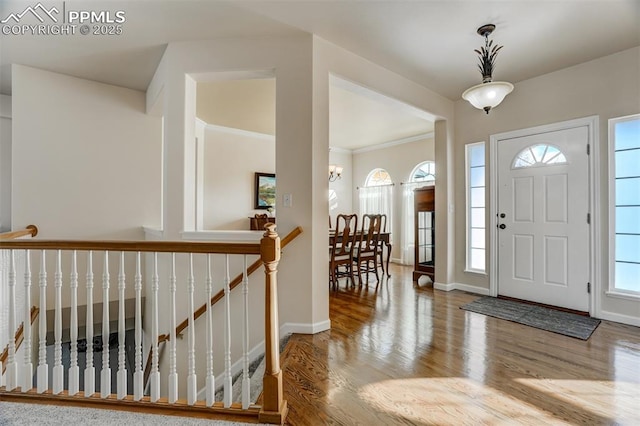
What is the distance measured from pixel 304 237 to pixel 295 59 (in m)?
1.64

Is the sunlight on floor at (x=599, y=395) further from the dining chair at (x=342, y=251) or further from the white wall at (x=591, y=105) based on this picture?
the dining chair at (x=342, y=251)

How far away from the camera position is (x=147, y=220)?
4.04 metres

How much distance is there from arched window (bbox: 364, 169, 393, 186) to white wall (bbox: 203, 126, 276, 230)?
2532 mm

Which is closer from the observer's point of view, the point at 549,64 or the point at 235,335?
the point at 235,335

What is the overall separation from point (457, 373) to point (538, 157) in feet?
9.26

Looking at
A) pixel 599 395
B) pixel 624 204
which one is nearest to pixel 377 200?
pixel 624 204

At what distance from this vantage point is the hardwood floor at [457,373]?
5.24 feet

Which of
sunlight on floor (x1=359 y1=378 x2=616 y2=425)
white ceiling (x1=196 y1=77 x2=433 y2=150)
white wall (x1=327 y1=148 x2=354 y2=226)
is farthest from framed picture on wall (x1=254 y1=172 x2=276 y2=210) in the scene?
sunlight on floor (x1=359 y1=378 x2=616 y2=425)

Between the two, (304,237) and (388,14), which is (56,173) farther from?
(388,14)

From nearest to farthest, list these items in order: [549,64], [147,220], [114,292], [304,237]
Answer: [304,237]
[549,64]
[114,292]
[147,220]

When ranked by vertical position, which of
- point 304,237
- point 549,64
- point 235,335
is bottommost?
point 235,335

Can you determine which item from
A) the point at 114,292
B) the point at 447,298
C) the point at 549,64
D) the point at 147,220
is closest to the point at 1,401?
the point at 114,292

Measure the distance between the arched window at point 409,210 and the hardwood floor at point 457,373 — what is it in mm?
3298

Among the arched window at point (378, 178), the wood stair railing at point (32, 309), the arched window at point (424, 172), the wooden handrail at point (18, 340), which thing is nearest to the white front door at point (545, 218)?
the arched window at point (424, 172)
